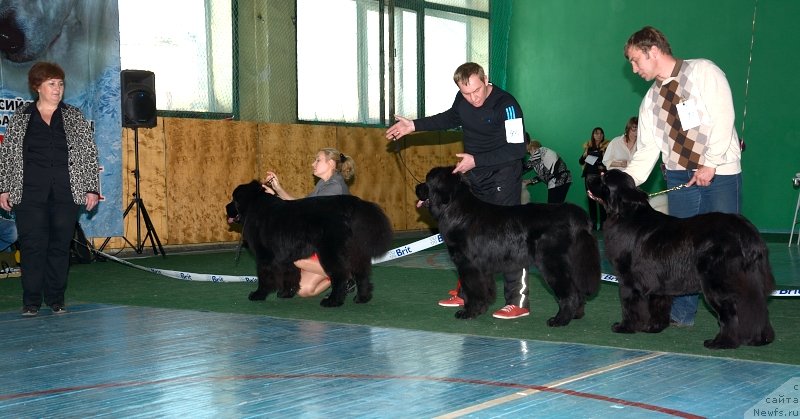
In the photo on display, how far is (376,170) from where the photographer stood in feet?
49.9

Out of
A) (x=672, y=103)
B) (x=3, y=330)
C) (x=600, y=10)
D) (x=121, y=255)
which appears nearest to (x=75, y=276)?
(x=121, y=255)

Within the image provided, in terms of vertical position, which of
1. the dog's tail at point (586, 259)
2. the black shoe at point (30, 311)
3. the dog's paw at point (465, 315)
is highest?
the dog's tail at point (586, 259)

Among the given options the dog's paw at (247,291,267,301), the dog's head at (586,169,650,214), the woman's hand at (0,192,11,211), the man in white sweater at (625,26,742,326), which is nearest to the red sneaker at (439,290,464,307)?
the dog's paw at (247,291,267,301)

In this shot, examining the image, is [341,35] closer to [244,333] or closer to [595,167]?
[595,167]

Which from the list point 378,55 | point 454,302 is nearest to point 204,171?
point 378,55

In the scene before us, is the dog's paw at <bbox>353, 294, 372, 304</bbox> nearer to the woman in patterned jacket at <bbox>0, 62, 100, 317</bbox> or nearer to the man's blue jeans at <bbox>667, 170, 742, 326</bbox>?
the woman in patterned jacket at <bbox>0, 62, 100, 317</bbox>

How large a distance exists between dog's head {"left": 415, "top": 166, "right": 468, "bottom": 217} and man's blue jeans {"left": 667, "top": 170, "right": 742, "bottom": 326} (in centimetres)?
134

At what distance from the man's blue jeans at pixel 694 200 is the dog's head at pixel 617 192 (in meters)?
0.34

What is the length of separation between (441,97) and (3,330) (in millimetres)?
11870

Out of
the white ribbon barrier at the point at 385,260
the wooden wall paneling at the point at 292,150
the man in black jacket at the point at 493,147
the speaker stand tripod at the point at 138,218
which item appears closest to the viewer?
the man in black jacket at the point at 493,147

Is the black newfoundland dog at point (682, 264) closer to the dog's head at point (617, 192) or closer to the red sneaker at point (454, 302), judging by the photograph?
the dog's head at point (617, 192)

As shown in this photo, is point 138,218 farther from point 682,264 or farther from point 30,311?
point 682,264

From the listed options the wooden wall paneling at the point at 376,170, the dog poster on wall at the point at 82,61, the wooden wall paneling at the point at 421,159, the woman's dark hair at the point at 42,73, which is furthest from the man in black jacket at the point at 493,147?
the wooden wall paneling at the point at 421,159

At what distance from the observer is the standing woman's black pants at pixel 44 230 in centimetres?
625
